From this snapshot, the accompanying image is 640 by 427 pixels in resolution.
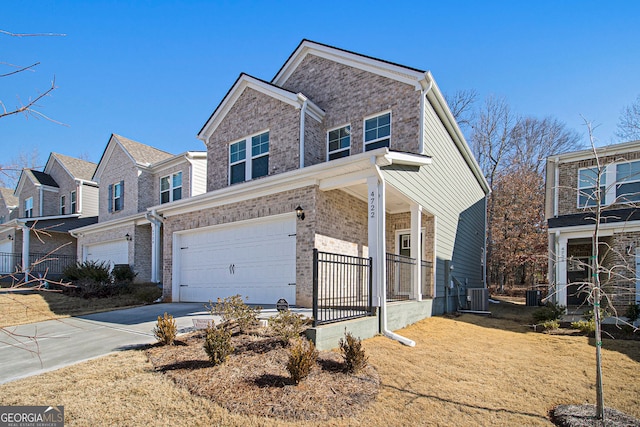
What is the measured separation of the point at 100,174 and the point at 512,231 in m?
27.5

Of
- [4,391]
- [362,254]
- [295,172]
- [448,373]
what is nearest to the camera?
[4,391]

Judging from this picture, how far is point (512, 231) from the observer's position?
2630 cm

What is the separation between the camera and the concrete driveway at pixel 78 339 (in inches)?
204

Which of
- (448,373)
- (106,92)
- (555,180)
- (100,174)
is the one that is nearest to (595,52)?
(555,180)

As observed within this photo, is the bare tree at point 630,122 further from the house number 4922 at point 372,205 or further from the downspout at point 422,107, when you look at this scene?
the house number 4922 at point 372,205

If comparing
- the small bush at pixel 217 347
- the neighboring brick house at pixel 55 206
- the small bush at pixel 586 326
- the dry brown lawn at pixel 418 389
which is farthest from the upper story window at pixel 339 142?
the neighboring brick house at pixel 55 206

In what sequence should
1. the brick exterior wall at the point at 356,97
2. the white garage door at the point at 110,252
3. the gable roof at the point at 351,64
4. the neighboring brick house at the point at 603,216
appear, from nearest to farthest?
the gable roof at the point at 351,64 → the brick exterior wall at the point at 356,97 → the neighboring brick house at the point at 603,216 → the white garage door at the point at 110,252

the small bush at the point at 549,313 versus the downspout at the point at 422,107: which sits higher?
the downspout at the point at 422,107

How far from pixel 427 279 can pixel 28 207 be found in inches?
1079

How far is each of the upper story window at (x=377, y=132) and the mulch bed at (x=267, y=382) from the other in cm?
675

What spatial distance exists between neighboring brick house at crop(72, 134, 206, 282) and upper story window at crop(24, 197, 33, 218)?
817 cm

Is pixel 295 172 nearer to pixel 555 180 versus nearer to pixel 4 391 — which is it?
pixel 4 391

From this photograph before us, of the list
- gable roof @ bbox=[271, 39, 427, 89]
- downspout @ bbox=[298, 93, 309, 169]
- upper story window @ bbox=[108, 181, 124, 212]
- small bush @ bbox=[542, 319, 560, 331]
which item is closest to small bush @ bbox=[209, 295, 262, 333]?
downspout @ bbox=[298, 93, 309, 169]

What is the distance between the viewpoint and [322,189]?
868 cm
